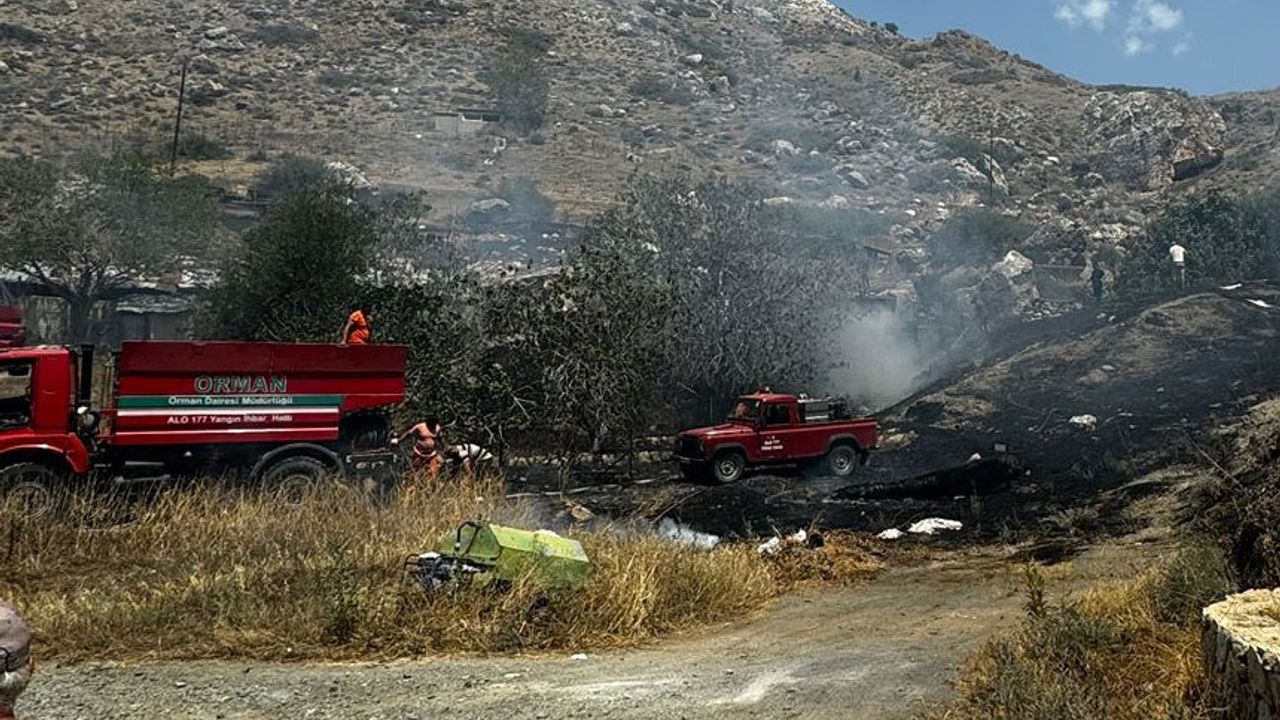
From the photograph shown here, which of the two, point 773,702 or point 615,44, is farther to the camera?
point 615,44

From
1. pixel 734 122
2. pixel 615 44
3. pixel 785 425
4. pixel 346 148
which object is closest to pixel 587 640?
pixel 785 425

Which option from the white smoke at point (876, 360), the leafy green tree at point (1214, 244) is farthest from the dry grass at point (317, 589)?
the leafy green tree at point (1214, 244)

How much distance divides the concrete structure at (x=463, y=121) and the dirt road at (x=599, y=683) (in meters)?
54.2

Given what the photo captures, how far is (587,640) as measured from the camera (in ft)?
24.6

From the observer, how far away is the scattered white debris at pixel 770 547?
11.3 m

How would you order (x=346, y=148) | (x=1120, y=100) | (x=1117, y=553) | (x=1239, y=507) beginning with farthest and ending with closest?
1. (x=1120, y=100)
2. (x=346, y=148)
3. (x=1117, y=553)
4. (x=1239, y=507)

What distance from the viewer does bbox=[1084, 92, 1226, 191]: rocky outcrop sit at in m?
57.4

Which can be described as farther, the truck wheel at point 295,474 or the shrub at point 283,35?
the shrub at point 283,35

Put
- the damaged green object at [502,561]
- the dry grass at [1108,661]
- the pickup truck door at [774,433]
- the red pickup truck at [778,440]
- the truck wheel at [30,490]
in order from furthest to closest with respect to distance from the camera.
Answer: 1. the pickup truck door at [774,433]
2. the red pickup truck at [778,440]
3. the truck wheel at [30,490]
4. the damaged green object at [502,561]
5. the dry grass at [1108,661]

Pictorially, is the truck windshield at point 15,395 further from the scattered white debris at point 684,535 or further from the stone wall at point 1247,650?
the stone wall at point 1247,650

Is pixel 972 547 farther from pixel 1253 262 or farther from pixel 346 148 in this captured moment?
pixel 346 148

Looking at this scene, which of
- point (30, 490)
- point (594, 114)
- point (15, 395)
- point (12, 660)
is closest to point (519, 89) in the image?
point (594, 114)

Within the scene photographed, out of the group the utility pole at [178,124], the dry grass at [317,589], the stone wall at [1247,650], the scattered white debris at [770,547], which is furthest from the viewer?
the utility pole at [178,124]

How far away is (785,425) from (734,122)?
52.0 m
